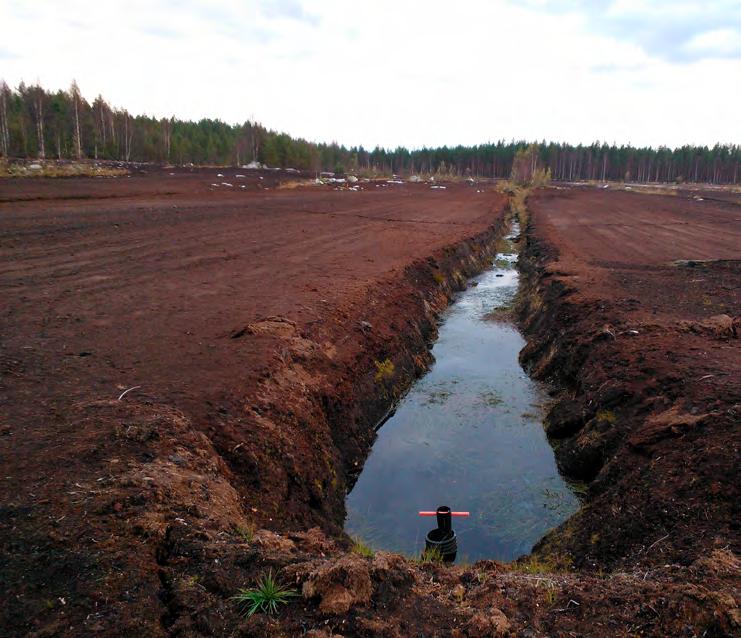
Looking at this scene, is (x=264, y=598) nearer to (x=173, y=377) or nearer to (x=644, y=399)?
(x=173, y=377)

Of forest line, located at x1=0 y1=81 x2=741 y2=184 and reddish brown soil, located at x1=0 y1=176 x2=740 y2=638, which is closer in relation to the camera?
reddish brown soil, located at x1=0 y1=176 x2=740 y2=638

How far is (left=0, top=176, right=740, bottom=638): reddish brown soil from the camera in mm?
3656

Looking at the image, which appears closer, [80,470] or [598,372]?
[80,470]

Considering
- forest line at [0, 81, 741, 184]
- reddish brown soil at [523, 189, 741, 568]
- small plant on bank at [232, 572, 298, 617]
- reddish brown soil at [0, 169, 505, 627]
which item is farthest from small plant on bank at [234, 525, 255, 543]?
forest line at [0, 81, 741, 184]

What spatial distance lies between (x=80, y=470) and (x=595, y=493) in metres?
6.25

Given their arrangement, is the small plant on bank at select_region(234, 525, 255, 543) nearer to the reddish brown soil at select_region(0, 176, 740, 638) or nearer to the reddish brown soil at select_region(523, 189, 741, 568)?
the reddish brown soil at select_region(0, 176, 740, 638)

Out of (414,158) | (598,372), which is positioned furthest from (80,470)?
(414,158)

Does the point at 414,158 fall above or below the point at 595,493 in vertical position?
above

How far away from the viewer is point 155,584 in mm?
3670

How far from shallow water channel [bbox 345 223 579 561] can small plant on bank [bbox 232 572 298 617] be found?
132 inches

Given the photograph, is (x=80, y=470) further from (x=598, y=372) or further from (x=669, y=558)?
(x=598, y=372)

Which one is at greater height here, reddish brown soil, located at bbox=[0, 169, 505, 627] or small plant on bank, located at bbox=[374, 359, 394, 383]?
reddish brown soil, located at bbox=[0, 169, 505, 627]

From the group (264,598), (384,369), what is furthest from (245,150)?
(264,598)

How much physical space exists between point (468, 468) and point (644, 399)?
2938 mm
